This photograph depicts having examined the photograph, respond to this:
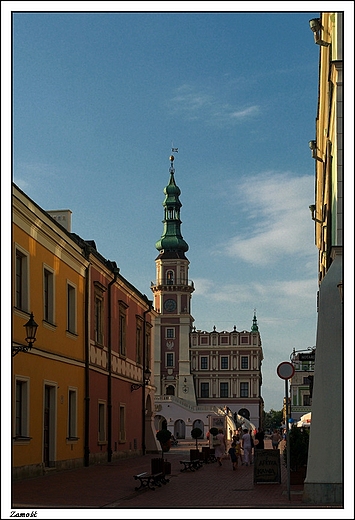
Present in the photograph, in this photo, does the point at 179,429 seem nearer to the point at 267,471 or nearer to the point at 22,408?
the point at 22,408

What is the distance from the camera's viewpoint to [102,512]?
1148cm

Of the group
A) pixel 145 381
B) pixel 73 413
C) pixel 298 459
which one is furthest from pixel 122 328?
pixel 298 459

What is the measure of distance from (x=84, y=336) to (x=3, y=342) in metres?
16.8

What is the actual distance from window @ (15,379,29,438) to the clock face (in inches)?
3172

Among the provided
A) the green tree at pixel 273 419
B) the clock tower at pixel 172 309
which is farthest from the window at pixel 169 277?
the green tree at pixel 273 419

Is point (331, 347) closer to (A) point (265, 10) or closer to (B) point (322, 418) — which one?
(B) point (322, 418)

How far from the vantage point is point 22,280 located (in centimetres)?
2205

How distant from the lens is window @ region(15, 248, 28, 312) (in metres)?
21.8

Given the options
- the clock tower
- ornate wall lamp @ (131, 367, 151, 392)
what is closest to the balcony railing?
the clock tower

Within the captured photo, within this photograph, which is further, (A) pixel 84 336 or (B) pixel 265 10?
(A) pixel 84 336

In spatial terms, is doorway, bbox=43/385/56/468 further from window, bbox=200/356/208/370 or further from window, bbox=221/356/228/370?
window, bbox=200/356/208/370

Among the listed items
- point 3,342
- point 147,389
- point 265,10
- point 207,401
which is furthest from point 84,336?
point 207,401

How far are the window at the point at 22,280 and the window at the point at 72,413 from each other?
18.3ft

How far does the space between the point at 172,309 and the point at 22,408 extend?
3176 inches
